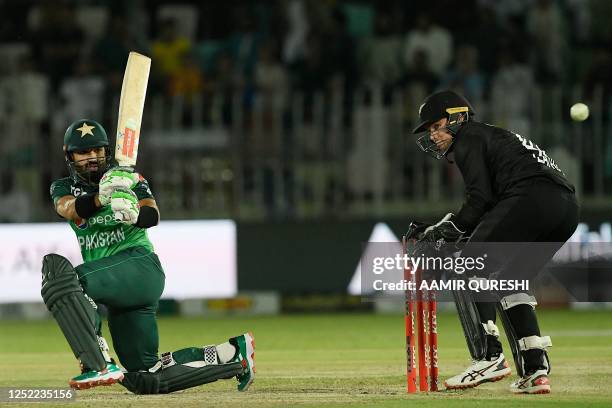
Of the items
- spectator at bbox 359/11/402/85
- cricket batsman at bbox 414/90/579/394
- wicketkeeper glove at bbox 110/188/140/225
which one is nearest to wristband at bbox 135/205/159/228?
wicketkeeper glove at bbox 110/188/140/225

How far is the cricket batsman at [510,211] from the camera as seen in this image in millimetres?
7238

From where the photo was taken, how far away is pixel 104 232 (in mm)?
7379

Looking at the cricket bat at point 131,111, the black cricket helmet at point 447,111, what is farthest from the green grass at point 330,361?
the black cricket helmet at point 447,111

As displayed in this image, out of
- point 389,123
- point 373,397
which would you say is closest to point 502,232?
point 373,397

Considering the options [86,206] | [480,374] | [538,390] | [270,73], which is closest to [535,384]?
[538,390]

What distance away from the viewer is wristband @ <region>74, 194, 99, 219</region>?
705cm

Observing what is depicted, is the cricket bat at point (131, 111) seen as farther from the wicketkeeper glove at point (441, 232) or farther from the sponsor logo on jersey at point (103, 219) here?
the wicketkeeper glove at point (441, 232)

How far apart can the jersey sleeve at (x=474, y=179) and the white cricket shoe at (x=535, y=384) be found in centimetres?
93

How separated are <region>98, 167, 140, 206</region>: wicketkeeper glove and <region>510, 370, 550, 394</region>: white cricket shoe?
8.14ft

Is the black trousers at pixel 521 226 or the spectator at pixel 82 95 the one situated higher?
the spectator at pixel 82 95

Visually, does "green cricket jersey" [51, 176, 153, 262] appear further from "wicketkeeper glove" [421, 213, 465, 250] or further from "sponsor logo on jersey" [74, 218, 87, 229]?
"wicketkeeper glove" [421, 213, 465, 250]

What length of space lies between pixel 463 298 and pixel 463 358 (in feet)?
7.83

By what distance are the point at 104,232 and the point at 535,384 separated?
103 inches

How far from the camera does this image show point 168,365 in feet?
24.4
